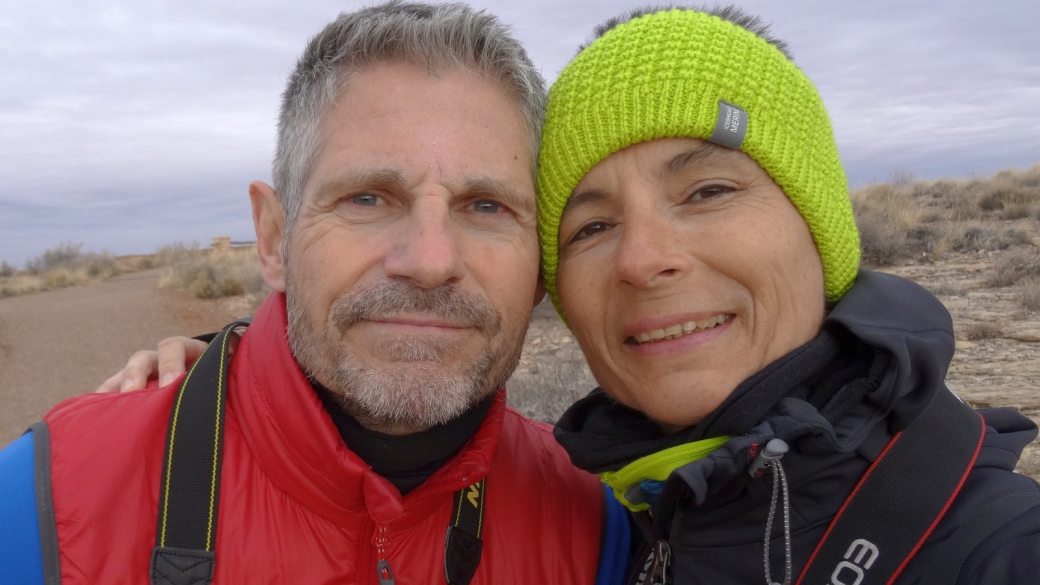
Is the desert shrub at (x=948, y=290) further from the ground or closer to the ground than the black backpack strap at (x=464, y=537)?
closer to the ground

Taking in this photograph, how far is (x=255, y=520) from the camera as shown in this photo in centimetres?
158

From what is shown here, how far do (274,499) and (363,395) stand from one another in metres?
0.33

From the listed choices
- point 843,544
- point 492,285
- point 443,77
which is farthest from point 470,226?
point 843,544

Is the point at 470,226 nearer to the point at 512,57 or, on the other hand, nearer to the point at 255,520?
the point at 512,57

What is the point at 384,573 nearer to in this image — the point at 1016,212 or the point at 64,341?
the point at 64,341

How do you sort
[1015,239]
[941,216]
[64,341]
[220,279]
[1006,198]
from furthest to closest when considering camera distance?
[220,279], [1006,198], [941,216], [64,341], [1015,239]

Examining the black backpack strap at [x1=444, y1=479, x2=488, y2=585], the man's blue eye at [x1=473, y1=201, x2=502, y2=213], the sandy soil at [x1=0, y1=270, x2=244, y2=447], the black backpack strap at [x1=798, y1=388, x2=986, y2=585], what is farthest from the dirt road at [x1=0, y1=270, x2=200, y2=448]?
the black backpack strap at [x1=798, y1=388, x2=986, y2=585]

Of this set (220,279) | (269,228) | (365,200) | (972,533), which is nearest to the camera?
(972,533)

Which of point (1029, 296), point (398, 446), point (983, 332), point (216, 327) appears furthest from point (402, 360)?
point (216, 327)

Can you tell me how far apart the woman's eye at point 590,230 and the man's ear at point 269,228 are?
0.92 meters

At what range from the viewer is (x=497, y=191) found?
72.7 inches

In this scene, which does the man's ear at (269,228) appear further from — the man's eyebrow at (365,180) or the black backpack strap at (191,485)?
the black backpack strap at (191,485)

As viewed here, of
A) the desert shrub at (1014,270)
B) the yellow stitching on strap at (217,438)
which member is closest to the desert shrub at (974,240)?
the desert shrub at (1014,270)

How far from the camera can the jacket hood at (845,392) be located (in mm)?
1384
